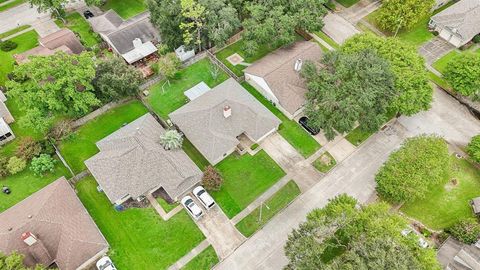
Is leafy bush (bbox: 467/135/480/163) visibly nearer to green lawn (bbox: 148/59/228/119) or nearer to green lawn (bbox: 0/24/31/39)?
green lawn (bbox: 148/59/228/119)

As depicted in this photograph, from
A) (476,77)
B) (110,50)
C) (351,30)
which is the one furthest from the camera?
(351,30)

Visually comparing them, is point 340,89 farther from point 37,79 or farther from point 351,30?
point 37,79

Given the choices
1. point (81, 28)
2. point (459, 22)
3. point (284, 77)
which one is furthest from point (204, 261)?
point (459, 22)

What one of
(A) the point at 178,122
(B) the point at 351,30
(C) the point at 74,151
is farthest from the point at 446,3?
(C) the point at 74,151

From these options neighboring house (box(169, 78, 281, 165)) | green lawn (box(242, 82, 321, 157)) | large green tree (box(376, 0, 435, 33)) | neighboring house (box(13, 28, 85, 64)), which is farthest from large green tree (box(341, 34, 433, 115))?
neighboring house (box(13, 28, 85, 64))

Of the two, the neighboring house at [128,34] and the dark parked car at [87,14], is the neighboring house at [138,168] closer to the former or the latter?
the neighboring house at [128,34]
